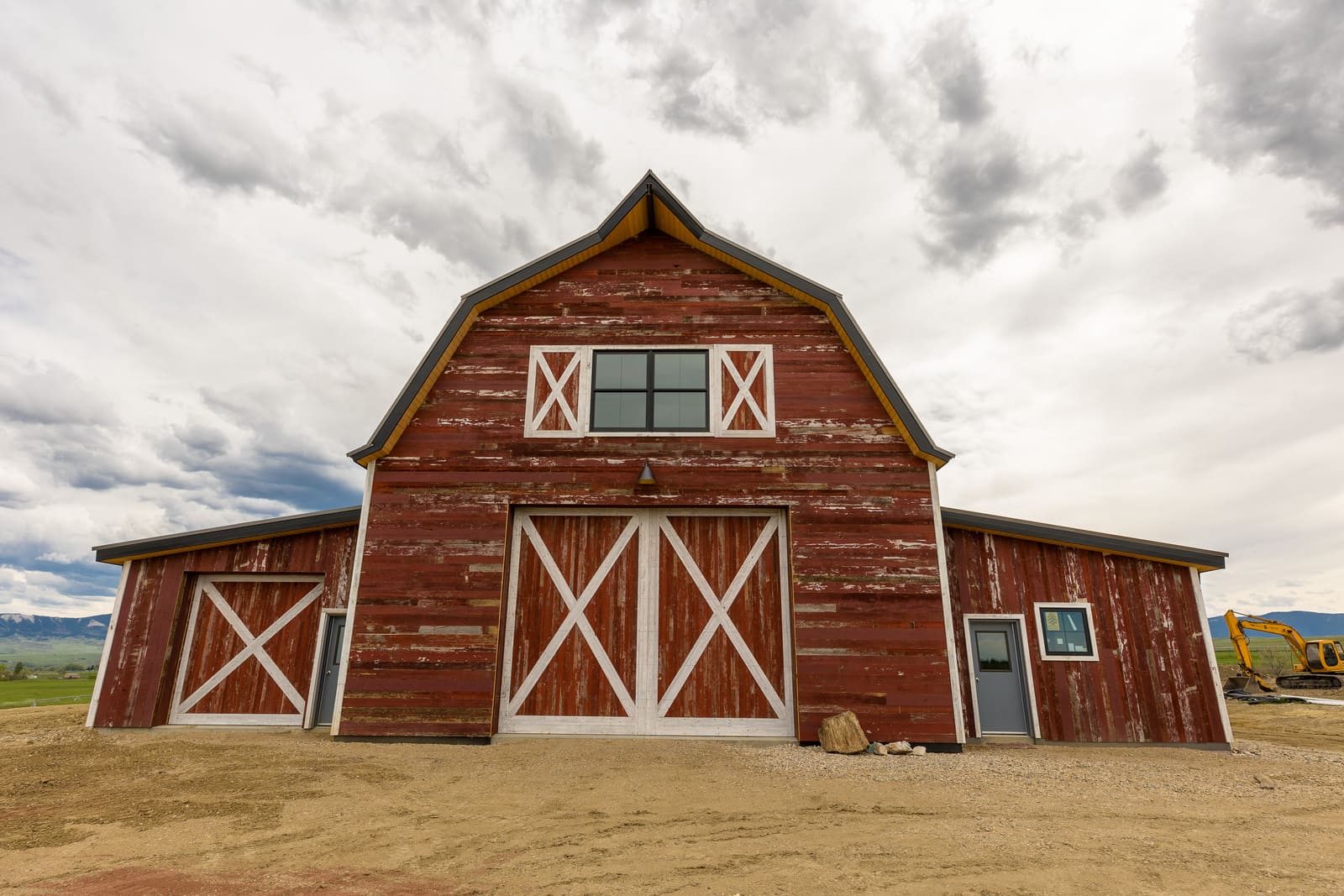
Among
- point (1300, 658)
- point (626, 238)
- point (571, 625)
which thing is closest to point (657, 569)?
point (571, 625)

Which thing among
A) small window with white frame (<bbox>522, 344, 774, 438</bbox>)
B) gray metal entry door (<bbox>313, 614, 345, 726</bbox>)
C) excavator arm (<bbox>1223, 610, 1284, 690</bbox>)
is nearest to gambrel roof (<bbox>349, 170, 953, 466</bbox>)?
small window with white frame (<bbox>522, 344, 774, 438</bbox>)

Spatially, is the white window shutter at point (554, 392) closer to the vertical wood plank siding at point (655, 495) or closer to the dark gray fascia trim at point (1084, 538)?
the vertical wood plank siding at point (655, 495)

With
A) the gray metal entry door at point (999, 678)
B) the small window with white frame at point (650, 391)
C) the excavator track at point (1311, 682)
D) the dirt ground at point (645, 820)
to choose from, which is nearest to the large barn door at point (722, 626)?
the dirt ground at point (645, 820)

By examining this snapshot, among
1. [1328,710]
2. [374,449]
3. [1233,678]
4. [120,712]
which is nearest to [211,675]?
[120,712]

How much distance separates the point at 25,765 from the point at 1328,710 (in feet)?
86.2

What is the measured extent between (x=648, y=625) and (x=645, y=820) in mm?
4019

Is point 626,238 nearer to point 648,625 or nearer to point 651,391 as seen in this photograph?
point 651,391

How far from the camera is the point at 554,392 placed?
395 inches

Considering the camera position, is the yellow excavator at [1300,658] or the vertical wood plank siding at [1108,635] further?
the yellow excavator at [1300,658]

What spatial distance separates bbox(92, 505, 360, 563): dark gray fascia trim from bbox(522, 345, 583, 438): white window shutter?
348 cm

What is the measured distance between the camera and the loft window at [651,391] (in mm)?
9953

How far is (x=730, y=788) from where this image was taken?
6.31 meters

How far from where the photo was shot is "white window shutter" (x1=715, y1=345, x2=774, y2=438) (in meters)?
9.81

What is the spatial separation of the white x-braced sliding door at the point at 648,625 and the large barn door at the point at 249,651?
12.6 ft
